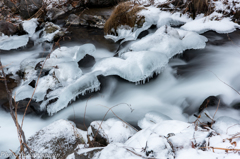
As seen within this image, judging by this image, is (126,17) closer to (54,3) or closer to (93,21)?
(93,21)

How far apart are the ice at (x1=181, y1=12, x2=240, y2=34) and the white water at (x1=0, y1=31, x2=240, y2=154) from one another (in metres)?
0.82

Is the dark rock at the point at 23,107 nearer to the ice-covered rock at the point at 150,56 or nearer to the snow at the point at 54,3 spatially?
the ice-covered rock at the point at 150,56

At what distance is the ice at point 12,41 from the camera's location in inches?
220

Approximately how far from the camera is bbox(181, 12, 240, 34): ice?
4781mm

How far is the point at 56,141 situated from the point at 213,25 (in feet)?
15.9

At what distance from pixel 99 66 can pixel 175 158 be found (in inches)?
111

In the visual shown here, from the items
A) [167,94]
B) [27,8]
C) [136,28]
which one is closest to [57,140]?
[167,94]

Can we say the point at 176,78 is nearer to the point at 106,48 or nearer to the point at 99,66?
the point at 99,66

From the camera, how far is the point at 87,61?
4.56 m

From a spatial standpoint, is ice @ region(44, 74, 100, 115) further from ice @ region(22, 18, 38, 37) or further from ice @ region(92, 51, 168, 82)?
ice @ region(22, 18, 38, 37)

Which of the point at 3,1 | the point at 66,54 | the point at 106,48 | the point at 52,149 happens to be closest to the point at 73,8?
the point at 3,1

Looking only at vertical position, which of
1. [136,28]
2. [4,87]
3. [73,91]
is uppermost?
[136,28]

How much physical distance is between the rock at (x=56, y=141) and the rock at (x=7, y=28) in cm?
506

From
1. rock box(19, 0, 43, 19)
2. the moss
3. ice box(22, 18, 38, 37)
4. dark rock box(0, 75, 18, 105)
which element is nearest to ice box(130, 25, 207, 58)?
the moss
